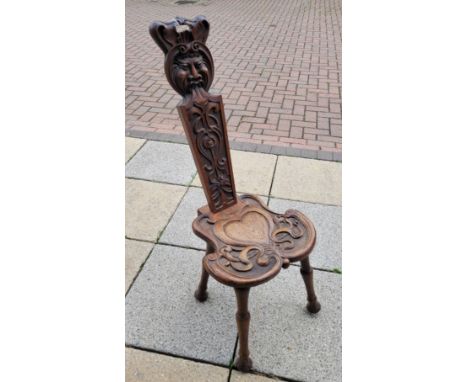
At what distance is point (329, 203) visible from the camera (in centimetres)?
297

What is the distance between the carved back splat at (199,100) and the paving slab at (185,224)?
765 millimetres

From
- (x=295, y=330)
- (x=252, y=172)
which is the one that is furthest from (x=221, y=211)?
(x=252, y=172)

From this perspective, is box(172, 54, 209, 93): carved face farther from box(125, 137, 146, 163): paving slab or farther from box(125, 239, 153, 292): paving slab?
box(125, 137, 146, 163): paving slab

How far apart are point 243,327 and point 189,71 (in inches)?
46.4

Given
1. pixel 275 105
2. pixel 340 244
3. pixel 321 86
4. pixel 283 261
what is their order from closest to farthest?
pixel 283 261 → pixel 340 244 → pixel 275 105 → pixel 321 86

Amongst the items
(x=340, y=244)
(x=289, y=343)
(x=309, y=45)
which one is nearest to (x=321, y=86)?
(x=309, y=45)

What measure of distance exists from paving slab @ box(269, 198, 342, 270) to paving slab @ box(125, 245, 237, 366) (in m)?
0.67

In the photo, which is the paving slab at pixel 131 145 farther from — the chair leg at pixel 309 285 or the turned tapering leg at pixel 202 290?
the chair leg at pixel 309 285

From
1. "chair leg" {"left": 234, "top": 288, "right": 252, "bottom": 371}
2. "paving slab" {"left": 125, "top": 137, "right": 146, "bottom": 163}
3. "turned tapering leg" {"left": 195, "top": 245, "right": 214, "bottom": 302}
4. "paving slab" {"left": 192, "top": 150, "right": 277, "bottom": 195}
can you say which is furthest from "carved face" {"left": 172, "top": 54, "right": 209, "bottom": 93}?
"paving slab" {"left": 125, "top": 137, "right": 146, "bottom": 163}

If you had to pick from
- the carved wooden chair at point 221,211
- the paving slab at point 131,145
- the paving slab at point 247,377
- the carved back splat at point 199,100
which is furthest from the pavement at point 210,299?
the carved back splat at point 199,100

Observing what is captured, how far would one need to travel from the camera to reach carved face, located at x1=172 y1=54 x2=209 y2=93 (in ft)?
5.16

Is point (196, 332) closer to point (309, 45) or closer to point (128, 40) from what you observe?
point (309, 45)

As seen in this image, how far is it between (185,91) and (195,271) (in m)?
1.21

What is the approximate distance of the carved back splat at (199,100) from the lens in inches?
60.3
